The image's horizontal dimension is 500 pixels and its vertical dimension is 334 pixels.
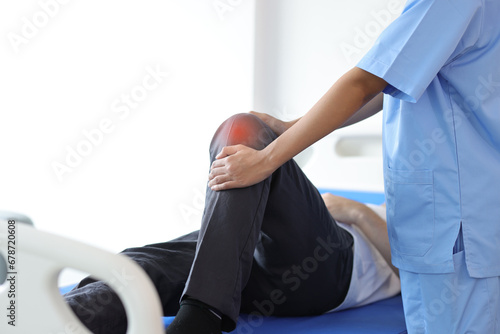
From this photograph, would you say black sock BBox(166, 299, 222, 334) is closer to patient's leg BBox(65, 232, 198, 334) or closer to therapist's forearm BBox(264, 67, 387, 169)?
patient's leg BBox(65, 232, 198, 334)

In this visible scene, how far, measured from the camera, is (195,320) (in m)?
1.05

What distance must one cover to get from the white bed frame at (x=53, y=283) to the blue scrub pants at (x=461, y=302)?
0.68m

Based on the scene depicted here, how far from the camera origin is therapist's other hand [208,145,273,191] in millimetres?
1163

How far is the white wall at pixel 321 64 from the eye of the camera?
2609 mm

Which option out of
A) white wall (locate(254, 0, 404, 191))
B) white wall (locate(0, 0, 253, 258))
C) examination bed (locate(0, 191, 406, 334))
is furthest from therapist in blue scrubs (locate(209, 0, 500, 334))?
white wall (locate(0, 0, 253, 258))

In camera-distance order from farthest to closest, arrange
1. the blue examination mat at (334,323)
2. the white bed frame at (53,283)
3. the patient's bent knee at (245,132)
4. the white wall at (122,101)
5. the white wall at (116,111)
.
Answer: the white wall at (116,111) → the white wall at (122,101) → the blue examination mat at (334,323) → the patient's bent knee at (245,132) → the white bed frame at (53,283)

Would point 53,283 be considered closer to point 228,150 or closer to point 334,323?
point 228,150

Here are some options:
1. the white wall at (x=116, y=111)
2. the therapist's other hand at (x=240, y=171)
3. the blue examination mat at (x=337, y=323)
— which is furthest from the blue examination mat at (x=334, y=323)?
the white wall at (x=116, y=111)

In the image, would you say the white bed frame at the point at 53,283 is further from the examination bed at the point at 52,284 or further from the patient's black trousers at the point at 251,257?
the patient's black trousers at the point at 251,257

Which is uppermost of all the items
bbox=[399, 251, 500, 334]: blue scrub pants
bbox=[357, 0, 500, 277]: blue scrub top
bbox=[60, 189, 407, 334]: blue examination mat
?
bbox=[357, 0, 500, 277]: blue scrub top

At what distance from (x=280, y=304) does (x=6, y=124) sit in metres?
2.50

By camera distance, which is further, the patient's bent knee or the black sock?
the patient's bent knee

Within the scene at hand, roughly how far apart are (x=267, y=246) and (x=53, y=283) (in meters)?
0.69

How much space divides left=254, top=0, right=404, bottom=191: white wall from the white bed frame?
1925mm
